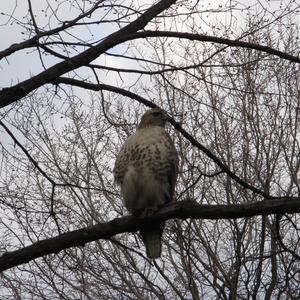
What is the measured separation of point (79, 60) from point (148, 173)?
929 mm

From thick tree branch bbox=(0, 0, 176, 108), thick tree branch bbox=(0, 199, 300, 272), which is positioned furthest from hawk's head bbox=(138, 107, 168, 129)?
thick tree branch bbox=(0, 199, 300, 272)

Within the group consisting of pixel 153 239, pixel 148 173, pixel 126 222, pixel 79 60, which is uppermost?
pixel 79 60

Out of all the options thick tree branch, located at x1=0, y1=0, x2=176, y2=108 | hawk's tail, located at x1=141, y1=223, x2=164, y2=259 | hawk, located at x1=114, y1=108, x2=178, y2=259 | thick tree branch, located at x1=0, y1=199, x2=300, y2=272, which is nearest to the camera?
thick tree branch, located at x1=0, y1=199, x2=300, y2=272

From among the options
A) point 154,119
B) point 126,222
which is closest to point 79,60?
point 154,119

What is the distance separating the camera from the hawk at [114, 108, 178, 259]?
13.9ft

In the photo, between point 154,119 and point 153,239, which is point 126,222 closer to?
point 153,239

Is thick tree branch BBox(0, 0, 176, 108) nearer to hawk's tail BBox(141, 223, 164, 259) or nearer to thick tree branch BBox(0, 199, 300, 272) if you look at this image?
thick tree branch BBox(0, 199, 300, 272)

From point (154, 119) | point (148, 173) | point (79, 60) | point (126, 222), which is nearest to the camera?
point (126, 222)

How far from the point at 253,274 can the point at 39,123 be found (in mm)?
4929

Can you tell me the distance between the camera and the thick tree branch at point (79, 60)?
12.8ft

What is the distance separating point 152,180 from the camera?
14.0ft

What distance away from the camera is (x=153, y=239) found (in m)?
4.14

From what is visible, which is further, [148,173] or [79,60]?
[148,173]

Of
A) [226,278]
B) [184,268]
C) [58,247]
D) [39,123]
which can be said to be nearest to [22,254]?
[58,247]
